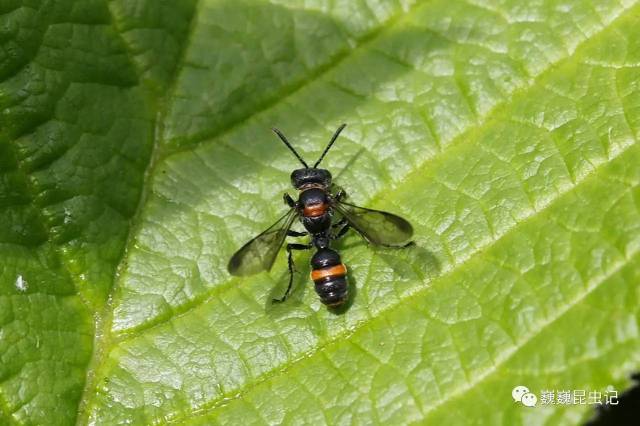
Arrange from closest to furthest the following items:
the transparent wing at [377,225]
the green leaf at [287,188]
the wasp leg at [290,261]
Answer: the green leaf at [287,188] < the transparent wing at [377,225] < the wasp leg at [290,261]

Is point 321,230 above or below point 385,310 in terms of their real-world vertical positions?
above

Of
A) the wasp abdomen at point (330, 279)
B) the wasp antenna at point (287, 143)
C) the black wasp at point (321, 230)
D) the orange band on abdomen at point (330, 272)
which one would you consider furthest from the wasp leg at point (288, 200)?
the orange band on abdomen at point (330, 272)

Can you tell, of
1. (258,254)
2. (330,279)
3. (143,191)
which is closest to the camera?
(330,279)

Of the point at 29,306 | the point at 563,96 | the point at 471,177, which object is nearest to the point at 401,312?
the point at 471,177

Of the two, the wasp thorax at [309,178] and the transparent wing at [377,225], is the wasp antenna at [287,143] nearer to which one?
the wasp thorax at [309,178]

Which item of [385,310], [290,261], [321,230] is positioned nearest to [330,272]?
[385,310]

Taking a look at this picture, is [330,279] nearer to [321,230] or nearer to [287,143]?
[321,230]
